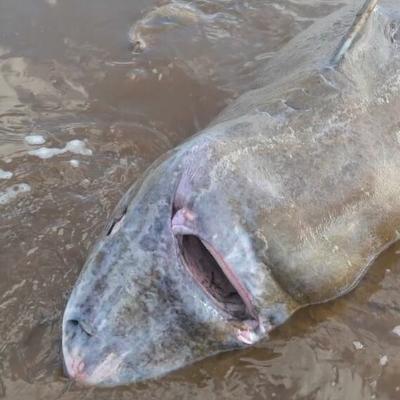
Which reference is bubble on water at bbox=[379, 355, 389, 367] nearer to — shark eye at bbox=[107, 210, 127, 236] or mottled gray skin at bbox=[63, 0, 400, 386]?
mottled gray skin at bbox=[63, 0, 400, 386]

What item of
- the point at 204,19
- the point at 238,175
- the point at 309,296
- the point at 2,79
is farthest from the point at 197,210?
the point at 204,19

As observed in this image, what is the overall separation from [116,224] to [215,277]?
0.50 metres

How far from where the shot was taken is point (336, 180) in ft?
11.3

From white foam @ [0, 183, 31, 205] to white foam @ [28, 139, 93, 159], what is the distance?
0.28 metres

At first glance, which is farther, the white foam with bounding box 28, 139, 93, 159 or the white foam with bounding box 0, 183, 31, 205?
the white foam with bounding box 28, 139, 93, 159

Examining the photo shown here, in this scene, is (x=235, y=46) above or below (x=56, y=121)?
above

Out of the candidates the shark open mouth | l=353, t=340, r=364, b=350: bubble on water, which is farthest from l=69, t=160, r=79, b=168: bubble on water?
l=353, t=340, r=364, b=350: bubble on water

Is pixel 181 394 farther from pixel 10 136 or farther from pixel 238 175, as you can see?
pixel 10 136

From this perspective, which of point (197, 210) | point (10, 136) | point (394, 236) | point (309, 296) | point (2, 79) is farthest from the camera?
point (2, 79)

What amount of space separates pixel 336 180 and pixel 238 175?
1.67ft

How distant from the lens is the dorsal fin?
3.82 meters

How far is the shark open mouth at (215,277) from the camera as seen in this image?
3154 millimetres

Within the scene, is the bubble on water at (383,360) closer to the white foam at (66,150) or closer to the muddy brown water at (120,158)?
the muddy brown water at (120,158)

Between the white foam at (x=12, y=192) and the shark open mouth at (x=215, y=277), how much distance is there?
1265 mm
